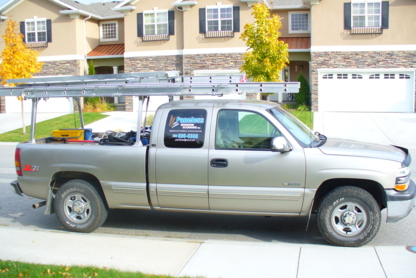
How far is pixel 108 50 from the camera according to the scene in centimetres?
2881

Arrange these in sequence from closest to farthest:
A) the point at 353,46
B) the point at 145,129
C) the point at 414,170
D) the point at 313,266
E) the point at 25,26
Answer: the point at 313,266 → the point at 145,129 → the point at 414,170 → the point at 353,46 → the point at 25,26

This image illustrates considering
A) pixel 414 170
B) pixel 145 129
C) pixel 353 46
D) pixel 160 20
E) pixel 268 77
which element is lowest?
pixel 414 170

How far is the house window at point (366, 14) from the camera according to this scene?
22.8m

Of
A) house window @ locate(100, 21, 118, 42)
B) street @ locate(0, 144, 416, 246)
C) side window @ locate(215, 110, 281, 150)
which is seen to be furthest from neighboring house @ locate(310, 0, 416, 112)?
side window @ locate(215, 110, 281, 150)

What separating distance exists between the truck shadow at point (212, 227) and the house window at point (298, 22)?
69.5ft

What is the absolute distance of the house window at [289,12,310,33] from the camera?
2661 cm

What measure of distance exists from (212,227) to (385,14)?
1954 centimetres

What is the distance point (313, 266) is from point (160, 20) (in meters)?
22.7

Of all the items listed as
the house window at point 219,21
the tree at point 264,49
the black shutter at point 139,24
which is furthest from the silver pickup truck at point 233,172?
the black shutter at point 139,24

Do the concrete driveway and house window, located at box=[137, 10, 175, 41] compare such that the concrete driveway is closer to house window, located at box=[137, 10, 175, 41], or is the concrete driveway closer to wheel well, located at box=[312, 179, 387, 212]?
house window, located at box=[137, 10, 175, 41]

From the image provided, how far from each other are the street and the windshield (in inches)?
54.0

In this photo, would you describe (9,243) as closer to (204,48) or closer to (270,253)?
(270,253)

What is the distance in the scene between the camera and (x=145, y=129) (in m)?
7.75

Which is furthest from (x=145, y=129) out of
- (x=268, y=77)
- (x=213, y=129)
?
(x=268, y=77)
